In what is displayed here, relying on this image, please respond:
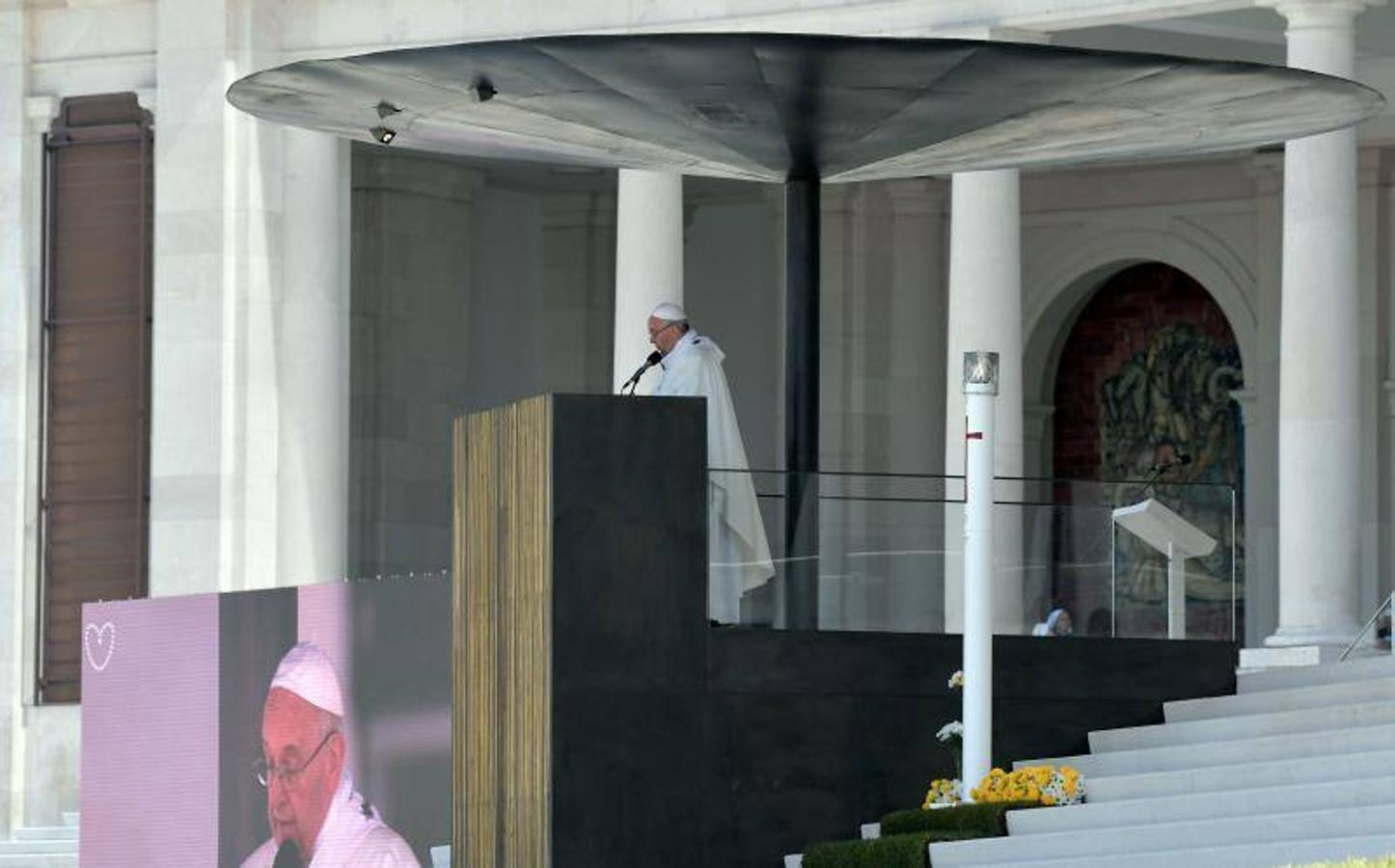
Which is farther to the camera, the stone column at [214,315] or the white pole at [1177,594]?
the stone column at [214,315]

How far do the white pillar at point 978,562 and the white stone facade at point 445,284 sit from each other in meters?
14.1

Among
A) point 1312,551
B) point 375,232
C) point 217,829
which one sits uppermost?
point 375,232

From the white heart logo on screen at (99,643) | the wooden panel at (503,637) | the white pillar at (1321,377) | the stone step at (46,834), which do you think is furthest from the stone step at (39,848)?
the white pillar at (1321,377)

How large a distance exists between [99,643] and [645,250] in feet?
40.0

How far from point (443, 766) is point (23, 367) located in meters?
19.0

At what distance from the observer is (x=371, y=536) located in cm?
5919

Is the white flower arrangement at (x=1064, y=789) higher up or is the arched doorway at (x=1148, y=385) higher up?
the arched doorway at (x=1148, y=385)

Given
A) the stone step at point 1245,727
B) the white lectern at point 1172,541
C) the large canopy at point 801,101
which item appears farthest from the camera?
the white lectern at point 1172,541

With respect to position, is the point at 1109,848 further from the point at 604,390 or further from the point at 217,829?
the point at 604,390

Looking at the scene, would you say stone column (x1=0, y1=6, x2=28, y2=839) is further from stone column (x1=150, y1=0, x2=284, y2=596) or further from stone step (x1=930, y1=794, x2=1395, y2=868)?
stone step (x1=930, y1=794, x2=1395, y2=868)

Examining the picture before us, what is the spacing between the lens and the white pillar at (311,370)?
168ft

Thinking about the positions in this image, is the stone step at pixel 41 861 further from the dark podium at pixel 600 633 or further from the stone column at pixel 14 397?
the dark podium at pixel 600 633

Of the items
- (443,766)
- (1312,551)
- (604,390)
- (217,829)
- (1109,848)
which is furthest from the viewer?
(604,390)

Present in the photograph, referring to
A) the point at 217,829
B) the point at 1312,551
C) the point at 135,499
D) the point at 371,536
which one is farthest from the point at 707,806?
the point at 371,536
